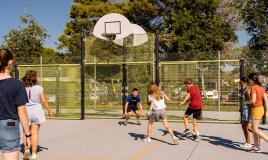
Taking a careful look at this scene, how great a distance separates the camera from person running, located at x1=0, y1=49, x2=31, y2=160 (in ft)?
14.8

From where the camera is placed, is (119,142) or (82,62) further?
(82,62)

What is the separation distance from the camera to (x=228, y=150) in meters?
9.40

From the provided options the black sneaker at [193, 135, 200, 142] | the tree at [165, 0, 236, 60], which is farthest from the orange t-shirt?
the tree at [165, 0, 236, 60]

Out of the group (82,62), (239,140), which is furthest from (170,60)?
(239,140)

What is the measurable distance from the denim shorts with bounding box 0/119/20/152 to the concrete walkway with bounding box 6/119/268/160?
423 centimetres

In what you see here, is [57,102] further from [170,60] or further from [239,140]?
[239,140]

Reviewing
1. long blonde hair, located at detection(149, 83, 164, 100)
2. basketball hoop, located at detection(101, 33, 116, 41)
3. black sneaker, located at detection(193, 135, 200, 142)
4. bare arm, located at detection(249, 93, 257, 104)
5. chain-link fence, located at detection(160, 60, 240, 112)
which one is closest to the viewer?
bare arm, located at detection(249, 93, 257, 104)

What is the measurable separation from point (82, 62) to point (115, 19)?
2.79m

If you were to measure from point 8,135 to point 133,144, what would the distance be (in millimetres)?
6063

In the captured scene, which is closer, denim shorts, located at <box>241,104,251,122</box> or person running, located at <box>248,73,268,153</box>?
person running, located at <box>248,73,268,153</box>

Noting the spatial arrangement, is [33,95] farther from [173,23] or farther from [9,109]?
[173,23]

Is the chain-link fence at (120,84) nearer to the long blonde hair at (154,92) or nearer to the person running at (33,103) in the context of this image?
the long blonde hair at (154,92)

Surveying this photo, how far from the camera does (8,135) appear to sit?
4.49 m

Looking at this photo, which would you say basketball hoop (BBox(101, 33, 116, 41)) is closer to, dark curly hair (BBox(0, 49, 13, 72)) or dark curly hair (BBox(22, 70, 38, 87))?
dark curly hair (BBox(22, 70, 38, 87))
